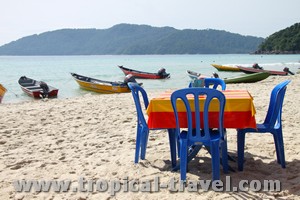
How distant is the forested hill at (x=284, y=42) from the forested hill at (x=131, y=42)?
1839 inches

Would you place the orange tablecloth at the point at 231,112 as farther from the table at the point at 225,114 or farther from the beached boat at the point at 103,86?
the beached boat at the point at 103,86

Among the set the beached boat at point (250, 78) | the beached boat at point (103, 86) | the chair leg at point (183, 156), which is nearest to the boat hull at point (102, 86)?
the beached boat at point (103, 86)

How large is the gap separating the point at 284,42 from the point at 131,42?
98148 millimetres

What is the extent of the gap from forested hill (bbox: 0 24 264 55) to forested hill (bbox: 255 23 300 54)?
4671 cm

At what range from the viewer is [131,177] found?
3.61 metres

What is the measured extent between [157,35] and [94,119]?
174m

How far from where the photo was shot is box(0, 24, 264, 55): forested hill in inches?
6038

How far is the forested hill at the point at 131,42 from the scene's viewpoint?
503 ft

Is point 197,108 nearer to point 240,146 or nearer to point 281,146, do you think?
point 240,146

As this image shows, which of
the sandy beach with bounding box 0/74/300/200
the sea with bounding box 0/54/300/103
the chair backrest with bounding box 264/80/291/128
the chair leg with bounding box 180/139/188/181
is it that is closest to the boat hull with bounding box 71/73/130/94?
the sea with bounding box 0/54/300/103

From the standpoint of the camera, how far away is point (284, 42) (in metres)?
93.2

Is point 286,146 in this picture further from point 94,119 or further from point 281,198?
point 94,119

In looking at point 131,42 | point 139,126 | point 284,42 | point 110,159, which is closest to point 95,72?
point 110,159

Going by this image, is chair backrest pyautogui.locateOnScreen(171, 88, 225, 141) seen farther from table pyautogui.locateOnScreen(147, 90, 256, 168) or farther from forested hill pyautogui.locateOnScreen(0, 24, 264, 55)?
forested hill pyautogui.locateOnScreen(0, 24, 264, 55)
